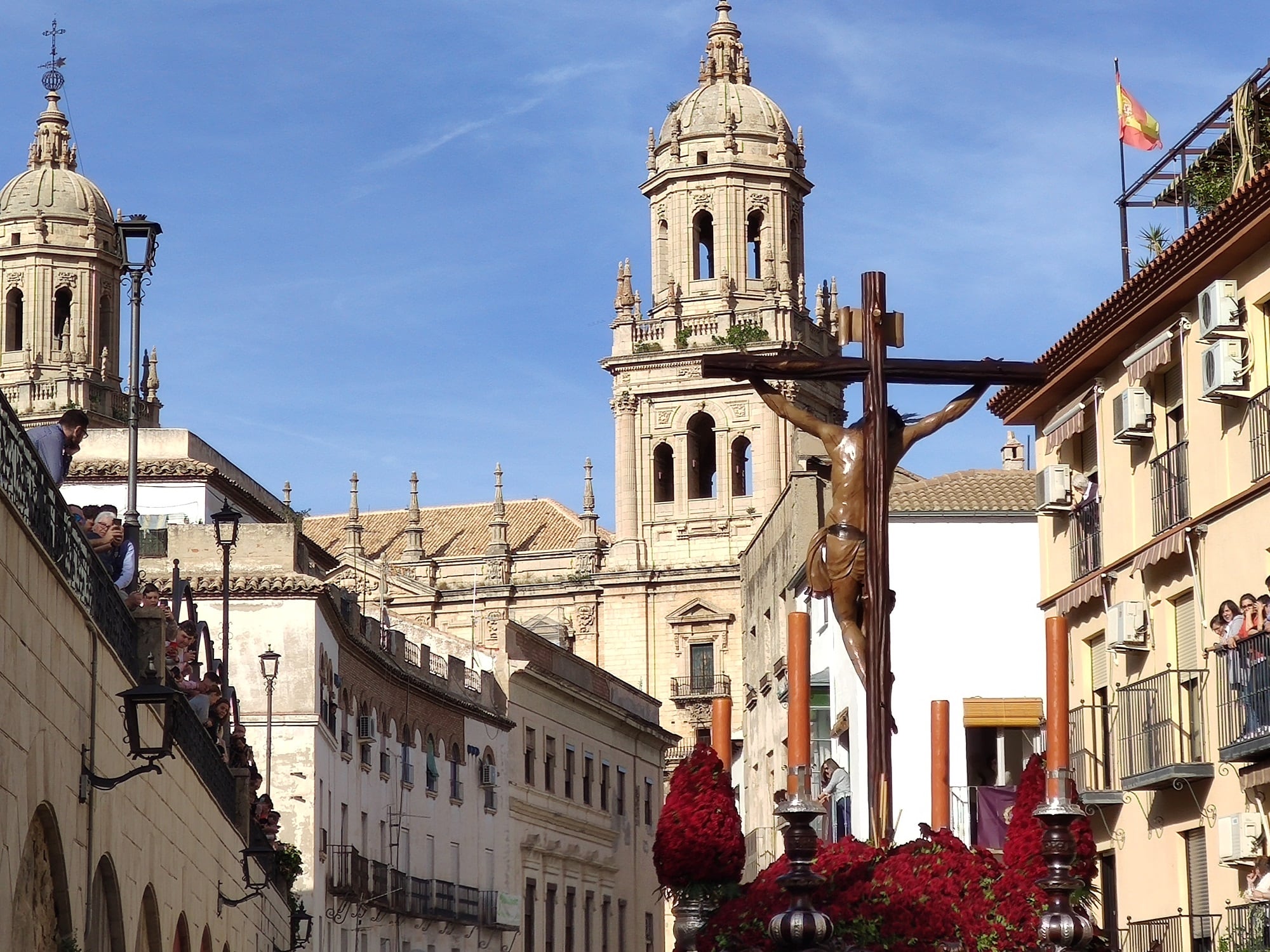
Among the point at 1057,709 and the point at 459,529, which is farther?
the point at 459,529

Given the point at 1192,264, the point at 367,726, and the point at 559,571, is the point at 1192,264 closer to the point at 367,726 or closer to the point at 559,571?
the point at 367,726

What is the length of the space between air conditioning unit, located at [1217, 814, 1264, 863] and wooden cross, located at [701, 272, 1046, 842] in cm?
1146

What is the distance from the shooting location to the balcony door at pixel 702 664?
89438 millimetres

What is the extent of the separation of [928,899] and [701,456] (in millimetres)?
81488

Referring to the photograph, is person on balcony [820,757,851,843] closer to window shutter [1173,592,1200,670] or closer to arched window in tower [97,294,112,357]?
window shutter [1173,592,1200,670]

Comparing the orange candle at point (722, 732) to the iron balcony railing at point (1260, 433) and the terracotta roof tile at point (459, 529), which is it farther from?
the terracotta roof tile at point (459, 529)

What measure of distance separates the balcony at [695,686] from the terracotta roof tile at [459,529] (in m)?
7.73

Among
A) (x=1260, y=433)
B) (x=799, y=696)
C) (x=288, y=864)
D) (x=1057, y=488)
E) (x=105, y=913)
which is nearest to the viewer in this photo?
(x=799, y=696)

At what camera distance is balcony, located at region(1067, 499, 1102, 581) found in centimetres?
2894

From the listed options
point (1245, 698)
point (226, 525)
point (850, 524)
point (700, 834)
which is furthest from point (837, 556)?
point (226, 525)

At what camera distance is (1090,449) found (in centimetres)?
2997

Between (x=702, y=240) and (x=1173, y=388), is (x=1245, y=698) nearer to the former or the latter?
(x=1173, y=388)

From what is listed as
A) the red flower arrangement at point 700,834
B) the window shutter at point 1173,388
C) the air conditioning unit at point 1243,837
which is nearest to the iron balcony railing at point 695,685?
the window shutter at point 1173,388

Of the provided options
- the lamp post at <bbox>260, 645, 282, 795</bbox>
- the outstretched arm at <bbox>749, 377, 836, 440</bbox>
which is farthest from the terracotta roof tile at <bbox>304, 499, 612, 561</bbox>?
the outstretched arm at <bbox>749, 377, 836, 440</bbox>
